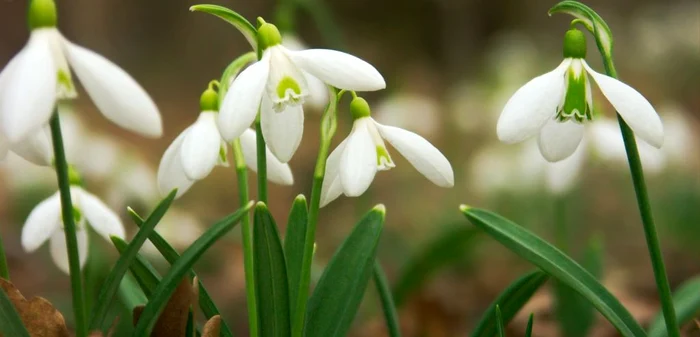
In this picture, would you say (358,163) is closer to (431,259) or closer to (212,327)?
(212,327)

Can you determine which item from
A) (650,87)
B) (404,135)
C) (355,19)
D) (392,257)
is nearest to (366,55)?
(355,19)

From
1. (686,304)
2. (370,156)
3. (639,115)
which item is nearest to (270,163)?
(370,156)

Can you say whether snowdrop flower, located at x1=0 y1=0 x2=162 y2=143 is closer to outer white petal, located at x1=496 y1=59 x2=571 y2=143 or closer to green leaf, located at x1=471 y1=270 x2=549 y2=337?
outer white petal, located at x1=496 y1=59 x2=571 y2=143

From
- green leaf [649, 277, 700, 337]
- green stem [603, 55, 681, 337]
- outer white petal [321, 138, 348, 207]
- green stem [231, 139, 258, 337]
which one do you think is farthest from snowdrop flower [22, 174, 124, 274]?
green leaf [649, 277, 700, 337]

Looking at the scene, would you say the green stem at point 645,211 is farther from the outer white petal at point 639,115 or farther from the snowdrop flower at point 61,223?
the snowdrop flower at point 61,223

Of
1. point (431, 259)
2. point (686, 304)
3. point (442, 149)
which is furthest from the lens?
point (442, 149)

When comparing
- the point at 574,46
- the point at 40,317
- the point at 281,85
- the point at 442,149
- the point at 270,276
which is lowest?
the point at 40,317
